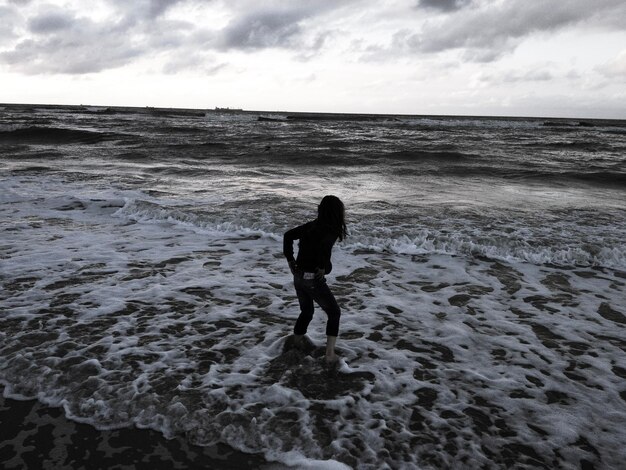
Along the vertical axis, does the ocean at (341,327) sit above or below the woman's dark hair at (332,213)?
below

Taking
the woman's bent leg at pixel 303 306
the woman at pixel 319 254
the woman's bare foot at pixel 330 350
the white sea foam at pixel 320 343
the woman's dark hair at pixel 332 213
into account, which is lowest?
the white sea foam at pixel 320 343

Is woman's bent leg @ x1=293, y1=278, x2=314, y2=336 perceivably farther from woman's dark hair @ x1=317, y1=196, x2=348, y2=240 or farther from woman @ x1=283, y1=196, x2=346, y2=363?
woman's dark hair @ x1=317, y1=196, x2=348, y2=240

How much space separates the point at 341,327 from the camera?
17.1 feet

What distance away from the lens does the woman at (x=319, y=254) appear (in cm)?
398

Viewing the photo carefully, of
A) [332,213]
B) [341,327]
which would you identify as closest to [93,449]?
[332,213]

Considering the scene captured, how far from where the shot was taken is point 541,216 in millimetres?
10820

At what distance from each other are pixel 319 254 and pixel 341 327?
1419 mm

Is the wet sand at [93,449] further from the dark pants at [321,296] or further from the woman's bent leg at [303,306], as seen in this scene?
the woman's bent leg at [303,306]

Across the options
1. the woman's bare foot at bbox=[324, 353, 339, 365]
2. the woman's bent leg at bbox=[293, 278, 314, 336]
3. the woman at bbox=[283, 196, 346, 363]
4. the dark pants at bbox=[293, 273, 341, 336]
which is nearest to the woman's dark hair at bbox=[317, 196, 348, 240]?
the woman at bbox=[283, 196, 346, 363]

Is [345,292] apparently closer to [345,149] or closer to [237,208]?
[237,208]

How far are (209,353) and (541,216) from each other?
9.20 metres

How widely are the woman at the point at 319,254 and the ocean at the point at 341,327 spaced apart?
0.54 m

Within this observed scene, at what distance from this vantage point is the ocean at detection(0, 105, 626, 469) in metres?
3.42

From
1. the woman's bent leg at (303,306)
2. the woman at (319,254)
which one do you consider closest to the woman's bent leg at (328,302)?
the woman at (319,254)
